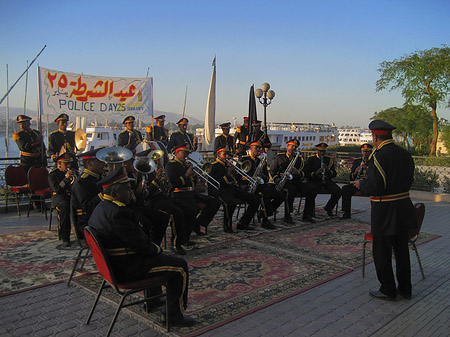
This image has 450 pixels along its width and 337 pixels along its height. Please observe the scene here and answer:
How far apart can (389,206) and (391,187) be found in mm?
230

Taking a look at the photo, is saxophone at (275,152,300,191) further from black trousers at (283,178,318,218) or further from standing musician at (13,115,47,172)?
standing musician at (13,115,47,172)

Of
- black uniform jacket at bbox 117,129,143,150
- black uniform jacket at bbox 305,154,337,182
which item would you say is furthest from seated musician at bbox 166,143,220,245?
black uniform jacket at bbox 117,129,143,150

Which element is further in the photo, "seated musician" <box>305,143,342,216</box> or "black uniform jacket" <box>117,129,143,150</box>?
"black uniform jacket" <box>117,129,143,150</box>

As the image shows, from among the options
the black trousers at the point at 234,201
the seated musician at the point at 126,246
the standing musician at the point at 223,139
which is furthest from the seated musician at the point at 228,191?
the seated musician at the point at 126,246

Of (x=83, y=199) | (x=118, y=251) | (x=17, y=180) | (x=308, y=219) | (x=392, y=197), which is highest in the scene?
(x=392, y=197)

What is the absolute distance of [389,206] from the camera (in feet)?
16.2

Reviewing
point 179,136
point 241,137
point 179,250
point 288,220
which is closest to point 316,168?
point 288,220

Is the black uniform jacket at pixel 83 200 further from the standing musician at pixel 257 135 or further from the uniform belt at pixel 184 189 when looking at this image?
the standing musician at pixel 257 135

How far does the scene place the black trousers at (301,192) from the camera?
9359mm

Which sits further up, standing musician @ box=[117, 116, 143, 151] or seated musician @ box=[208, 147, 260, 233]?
standing musician @ box=[117, 116, 143, 151]

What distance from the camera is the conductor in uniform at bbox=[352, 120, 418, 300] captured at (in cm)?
490

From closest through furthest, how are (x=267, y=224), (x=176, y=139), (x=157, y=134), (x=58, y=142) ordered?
1. (x=267, y=224)
2. (x=58, y=142)
3. (x=176, y=139)
4. (x=157, y=134)

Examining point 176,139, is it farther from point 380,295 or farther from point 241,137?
point 380,295

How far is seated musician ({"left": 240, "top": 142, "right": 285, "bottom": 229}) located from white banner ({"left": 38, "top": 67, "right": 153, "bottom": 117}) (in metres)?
4.26
